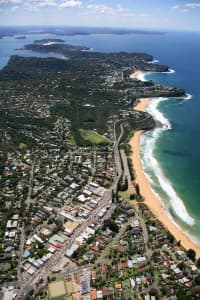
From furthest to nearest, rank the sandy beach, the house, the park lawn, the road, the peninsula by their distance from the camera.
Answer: the park lawn < the sandy beach < the peninsula < the road < the house

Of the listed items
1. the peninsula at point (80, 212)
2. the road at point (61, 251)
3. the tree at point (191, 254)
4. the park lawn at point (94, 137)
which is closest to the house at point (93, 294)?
the peninsula at point (80, 212)

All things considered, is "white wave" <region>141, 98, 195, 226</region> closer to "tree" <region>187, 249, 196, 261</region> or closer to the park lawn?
"tree" <region>187, 249, 196, 261</region>

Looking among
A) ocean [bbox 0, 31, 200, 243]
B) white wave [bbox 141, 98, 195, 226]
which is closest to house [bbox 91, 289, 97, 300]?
ocean [bbox 0, 31, 200, 243]

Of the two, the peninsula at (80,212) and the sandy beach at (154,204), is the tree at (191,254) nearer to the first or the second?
the peninsula at (80,212)

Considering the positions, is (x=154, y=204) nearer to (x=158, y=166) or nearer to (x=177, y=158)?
(x=158, y=166)

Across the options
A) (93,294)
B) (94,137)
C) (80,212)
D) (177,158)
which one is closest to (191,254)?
(93,294)

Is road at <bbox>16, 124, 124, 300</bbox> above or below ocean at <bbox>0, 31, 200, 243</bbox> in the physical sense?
below
